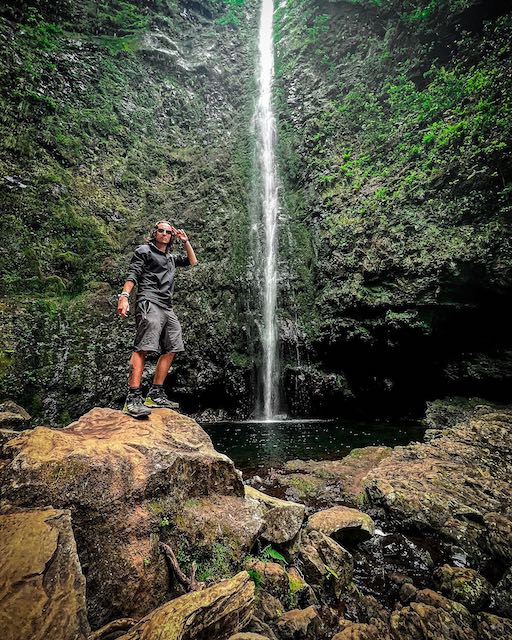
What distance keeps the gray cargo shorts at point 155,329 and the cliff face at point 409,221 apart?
8.45 m

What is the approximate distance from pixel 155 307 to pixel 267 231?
1213cm

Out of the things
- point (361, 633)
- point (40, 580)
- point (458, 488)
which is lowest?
point (361, 633)

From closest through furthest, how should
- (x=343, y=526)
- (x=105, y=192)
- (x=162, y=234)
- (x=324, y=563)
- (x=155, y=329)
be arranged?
(x=324, y=563), (x=343, y=526), (x=155, y=329), (x=162, y=234), (x=105, y=192)

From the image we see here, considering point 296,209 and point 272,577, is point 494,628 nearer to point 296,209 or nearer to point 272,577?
point 272,577

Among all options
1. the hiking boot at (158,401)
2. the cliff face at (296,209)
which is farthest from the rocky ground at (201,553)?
the cliff face at (296,209)

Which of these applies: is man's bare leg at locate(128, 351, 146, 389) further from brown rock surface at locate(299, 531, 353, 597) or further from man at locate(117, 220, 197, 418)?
brown rock surface at locate(299, 531, 353, 597)

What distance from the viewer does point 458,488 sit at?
4332mm

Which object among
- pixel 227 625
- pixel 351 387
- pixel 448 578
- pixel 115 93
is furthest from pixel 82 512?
pixel 115 93

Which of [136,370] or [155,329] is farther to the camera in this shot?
[155,329]

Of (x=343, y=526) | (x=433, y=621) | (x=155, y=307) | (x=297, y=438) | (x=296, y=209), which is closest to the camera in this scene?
(x=433, y=621)

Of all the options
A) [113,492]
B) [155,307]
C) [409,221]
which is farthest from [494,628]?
[409,221]

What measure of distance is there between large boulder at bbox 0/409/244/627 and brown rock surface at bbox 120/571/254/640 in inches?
16.1

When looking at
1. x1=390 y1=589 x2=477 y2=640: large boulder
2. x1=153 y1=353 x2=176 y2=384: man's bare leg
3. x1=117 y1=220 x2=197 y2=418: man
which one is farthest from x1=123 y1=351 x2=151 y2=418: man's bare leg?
x1=390 y1=589 x2=477 y2=640: large boulder

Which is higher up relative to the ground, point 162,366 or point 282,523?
point 162,366
